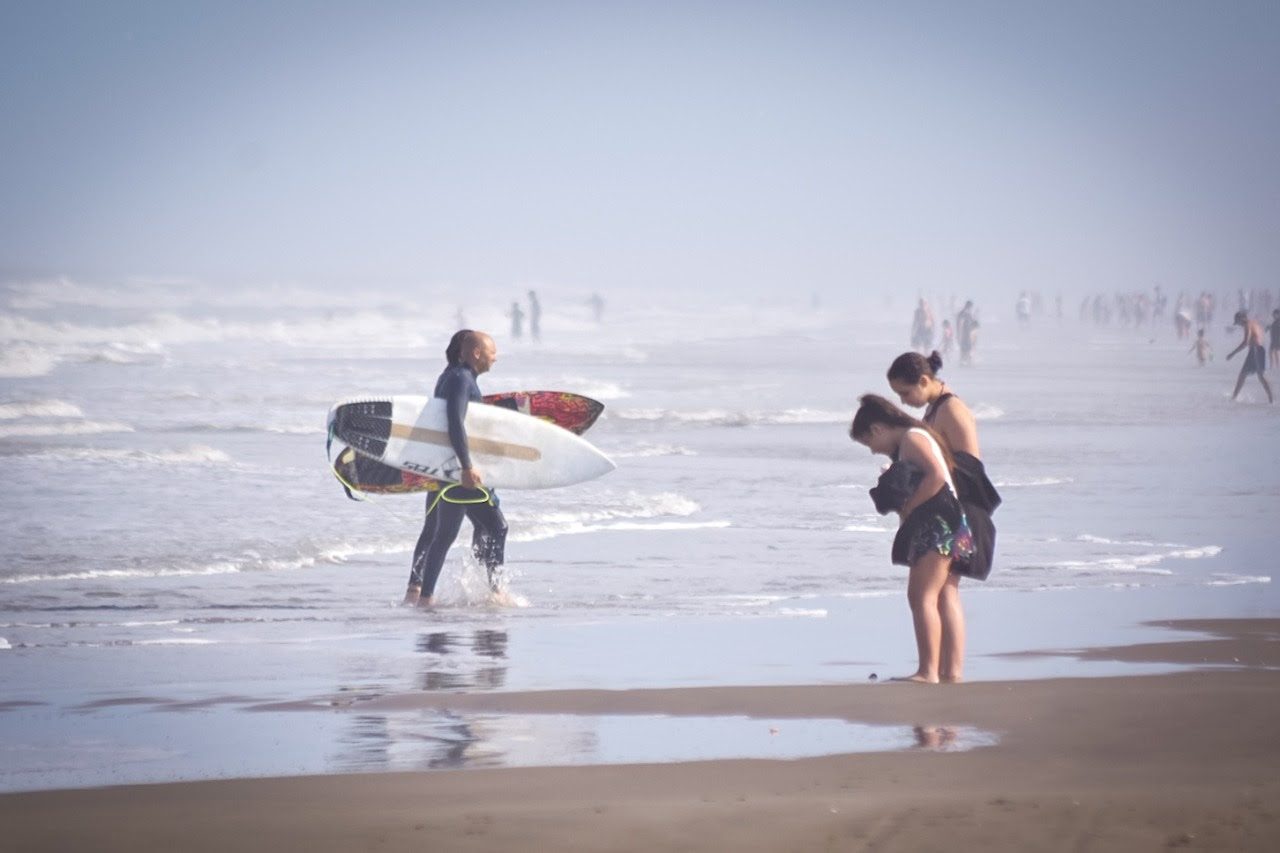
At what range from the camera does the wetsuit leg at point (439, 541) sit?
8.56 m

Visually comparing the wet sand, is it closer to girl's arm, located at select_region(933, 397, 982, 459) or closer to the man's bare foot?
the man's bare foot

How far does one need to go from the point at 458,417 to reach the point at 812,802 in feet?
14.4

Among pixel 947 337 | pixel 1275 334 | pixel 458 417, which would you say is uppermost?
pixel 458 417

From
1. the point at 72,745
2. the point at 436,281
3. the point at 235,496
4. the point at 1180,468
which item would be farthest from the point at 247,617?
the point at 436,281

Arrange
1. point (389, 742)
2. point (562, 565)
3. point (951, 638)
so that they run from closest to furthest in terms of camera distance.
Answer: point (389, 742)
point (951, 638)
point (562, 565)

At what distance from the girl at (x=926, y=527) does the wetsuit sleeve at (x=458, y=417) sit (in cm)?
276

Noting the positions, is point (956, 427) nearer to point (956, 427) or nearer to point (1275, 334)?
point (956, 427)

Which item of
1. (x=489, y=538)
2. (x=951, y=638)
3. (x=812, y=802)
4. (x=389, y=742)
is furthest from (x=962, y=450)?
(x=489, y=538)

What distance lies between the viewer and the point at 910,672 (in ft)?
21.7

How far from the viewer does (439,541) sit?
859 centimetres

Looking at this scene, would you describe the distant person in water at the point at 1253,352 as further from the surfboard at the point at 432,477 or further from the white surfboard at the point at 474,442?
the white surfboard at the point at 474,442

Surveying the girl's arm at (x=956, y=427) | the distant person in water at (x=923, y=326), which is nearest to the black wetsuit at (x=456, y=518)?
the girl's arm at (x=956, y=427)

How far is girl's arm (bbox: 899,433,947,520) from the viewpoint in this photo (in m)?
5.95

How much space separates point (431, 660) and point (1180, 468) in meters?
10.6
